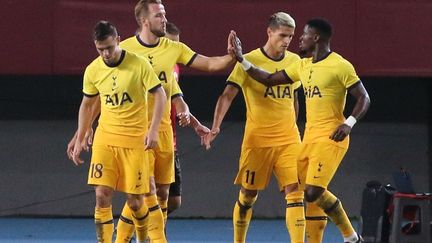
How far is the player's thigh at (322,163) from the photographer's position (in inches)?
389

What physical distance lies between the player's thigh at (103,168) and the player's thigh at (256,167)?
4.54ft

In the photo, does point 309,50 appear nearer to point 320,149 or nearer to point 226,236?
point 320,149

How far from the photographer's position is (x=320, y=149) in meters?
9.91

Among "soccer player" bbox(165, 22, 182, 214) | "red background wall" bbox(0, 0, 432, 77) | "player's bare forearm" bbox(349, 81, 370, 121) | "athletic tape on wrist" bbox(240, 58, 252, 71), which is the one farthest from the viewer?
"red background wall" bbox(0, 0, 432, 77)

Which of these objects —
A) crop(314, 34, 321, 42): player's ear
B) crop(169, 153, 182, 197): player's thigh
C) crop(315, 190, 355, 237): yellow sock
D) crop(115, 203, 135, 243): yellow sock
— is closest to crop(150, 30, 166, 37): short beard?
crop(314, 34, 321, 42): player's ear

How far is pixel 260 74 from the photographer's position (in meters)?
10.2

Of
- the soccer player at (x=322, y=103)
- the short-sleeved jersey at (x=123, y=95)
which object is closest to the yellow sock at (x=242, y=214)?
the soccer player at (x=322, y=103)

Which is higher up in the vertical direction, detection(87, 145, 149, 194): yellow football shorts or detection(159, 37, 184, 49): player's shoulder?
detection(159, 37, 184, 49): player's shoulder

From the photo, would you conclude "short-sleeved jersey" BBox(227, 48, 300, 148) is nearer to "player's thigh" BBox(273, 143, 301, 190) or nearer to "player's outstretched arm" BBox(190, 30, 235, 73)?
"player's thigh" BBox(273, 143, 301, 190)

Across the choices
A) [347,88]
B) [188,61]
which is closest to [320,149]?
[347,88]

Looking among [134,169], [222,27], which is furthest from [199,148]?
[134,169]

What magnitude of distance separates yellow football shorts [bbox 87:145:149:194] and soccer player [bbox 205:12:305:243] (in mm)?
1030

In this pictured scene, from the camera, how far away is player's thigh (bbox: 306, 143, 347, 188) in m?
9.88

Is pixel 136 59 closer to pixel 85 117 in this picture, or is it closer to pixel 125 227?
pixel 85 117
